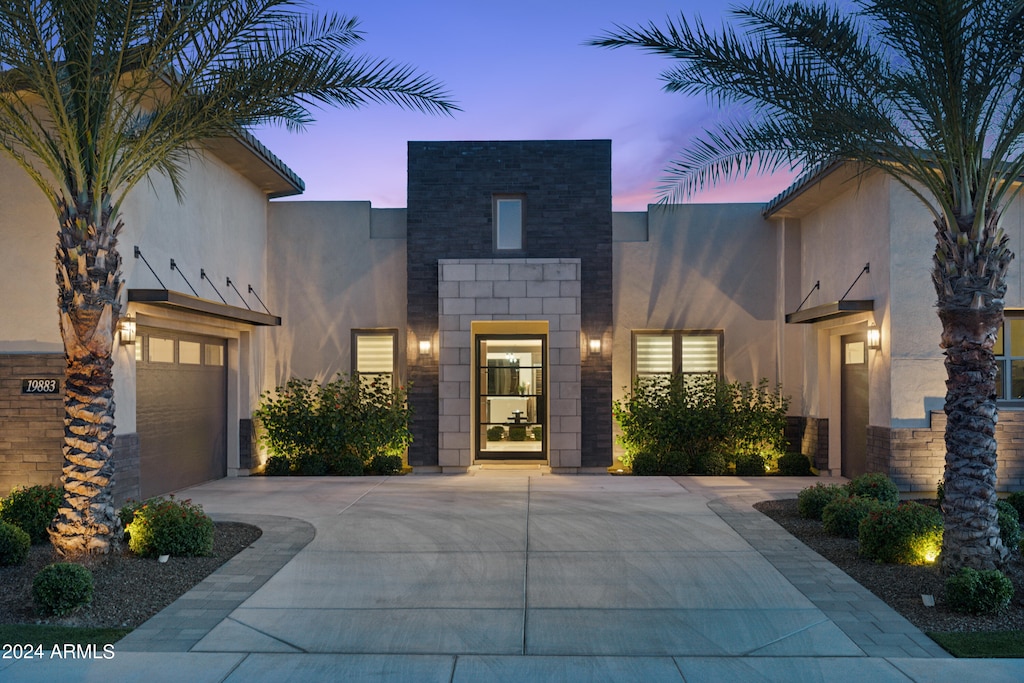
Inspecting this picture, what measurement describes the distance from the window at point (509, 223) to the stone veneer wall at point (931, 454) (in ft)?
24.2

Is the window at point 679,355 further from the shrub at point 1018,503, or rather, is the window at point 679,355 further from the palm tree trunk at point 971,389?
the palm tree trunk at point 971,389

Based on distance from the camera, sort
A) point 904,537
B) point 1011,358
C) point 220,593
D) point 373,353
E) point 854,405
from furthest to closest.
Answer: point 373,353 < point 854,405 < point 1011,358 < point 904,537 < point 220,593

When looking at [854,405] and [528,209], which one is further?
[528,209]

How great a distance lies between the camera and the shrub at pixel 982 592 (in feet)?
21.1

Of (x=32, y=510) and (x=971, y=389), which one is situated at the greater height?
(x=971, y=389)

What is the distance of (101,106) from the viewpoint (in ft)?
26.2

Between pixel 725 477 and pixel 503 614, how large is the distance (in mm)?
9053

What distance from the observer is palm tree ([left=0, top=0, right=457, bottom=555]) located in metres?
7.53

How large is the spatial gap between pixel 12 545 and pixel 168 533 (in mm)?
1396

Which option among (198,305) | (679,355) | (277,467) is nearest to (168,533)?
(198,305)

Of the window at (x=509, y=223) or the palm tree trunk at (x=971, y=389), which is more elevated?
the window at (x=509, y=223)

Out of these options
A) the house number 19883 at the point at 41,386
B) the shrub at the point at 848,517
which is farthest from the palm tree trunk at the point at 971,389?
the house number 19883 at the point at 41,386

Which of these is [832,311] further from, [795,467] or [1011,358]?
[795,467]

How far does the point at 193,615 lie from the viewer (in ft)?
21.5
